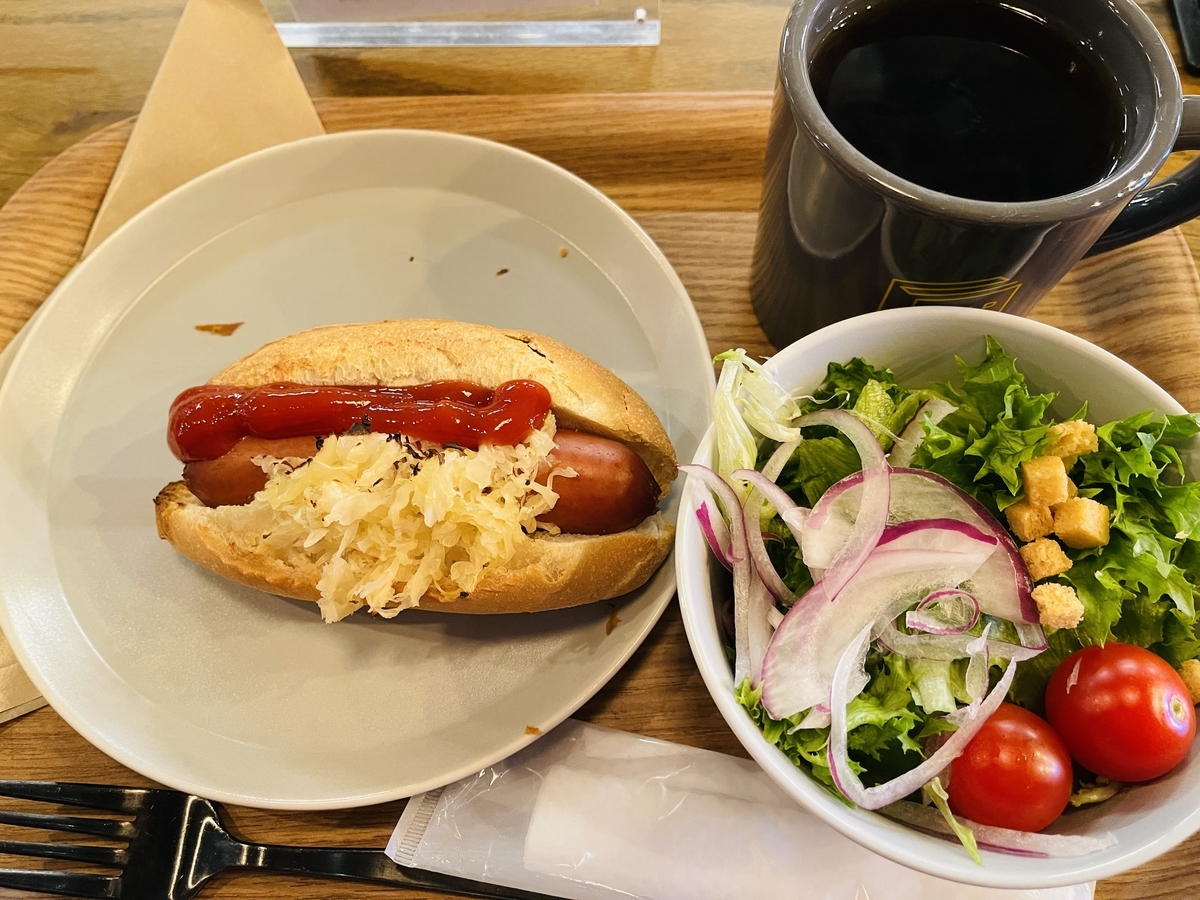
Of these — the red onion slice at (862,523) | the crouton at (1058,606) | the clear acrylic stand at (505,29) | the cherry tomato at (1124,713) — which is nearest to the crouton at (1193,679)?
the cherry tomato at (1124,713)

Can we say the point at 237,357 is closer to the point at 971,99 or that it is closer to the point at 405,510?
the point at 405,510

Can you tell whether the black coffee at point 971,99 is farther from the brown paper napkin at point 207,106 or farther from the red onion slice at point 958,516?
the brown paper napkin at point 207,106

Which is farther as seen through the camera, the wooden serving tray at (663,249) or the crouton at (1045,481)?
the wooden serving tray at (663,249)

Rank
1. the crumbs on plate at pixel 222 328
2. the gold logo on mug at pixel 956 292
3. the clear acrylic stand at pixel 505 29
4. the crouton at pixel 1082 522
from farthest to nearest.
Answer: the clear acrylic stand at pixel 505 29 → the crumbs on plate at pixel 222 328 → the gold logo on mug at pixel 956 292 → the crouton at pixel 1082 522

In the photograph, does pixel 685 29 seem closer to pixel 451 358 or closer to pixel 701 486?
pixel 451 358

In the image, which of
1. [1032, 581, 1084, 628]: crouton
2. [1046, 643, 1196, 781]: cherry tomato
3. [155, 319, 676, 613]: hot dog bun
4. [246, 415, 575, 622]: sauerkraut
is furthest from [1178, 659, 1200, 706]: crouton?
[246, 415, 575, 622]: sauerkraut

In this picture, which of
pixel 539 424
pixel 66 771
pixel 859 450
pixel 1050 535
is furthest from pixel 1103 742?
pixel 66 771
